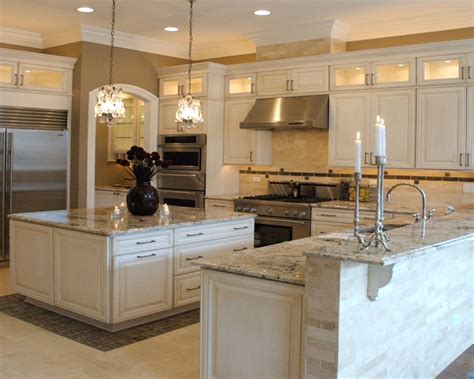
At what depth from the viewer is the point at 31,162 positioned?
704 cm

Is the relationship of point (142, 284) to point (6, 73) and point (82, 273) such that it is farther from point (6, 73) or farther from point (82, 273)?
point (6, 73)

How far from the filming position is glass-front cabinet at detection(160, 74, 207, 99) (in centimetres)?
735

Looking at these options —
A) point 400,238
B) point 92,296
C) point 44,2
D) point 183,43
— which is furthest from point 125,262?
point 183,43

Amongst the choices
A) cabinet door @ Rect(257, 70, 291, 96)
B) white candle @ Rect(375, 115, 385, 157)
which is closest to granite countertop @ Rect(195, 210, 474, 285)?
white candle @ Rect(375, 115, 385, 157)

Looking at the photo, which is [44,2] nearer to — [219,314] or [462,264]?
[219,314]

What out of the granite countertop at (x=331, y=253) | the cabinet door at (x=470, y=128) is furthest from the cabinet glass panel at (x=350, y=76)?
the granite countertop at (x=331, y=253)

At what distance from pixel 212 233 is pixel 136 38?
353 cm

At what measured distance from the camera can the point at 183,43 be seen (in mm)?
7965

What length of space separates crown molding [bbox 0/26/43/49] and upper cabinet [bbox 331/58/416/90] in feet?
12.8

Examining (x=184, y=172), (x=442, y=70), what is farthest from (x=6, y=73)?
(x=442, y=70)

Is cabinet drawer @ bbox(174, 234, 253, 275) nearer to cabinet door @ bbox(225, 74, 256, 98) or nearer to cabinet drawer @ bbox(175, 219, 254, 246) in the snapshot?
cabinet drawer @ bbox(175, 219, 254, 246)

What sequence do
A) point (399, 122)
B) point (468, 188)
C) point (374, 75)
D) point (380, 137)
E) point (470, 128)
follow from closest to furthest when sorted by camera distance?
point (380, 137) < point (470, 128) < point (468, 188) < point (399, 122) < point (374, 75)

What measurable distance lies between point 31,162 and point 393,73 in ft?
14.3

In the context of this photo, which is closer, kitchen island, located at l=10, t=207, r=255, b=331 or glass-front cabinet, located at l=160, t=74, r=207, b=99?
kitchen island, located at l=10, t=207, r=255, b=331
